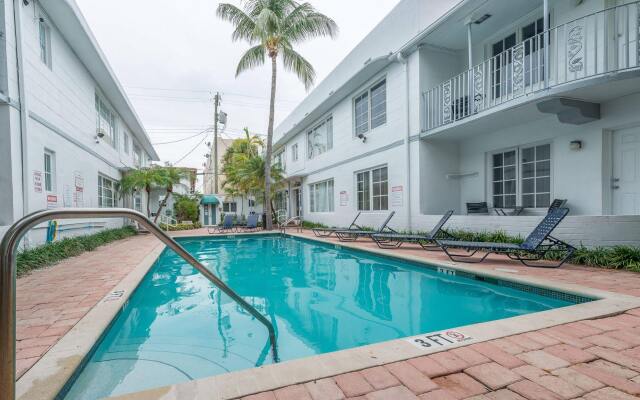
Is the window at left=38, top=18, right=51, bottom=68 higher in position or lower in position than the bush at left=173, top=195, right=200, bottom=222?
higher

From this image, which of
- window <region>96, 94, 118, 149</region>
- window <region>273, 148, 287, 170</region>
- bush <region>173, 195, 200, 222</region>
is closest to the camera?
window <region>96, 94, 118, 149</region>

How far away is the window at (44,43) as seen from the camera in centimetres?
785

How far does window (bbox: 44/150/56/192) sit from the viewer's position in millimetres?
8098

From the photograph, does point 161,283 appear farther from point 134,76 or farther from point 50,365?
point 134,76

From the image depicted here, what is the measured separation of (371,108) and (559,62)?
20.1 ft

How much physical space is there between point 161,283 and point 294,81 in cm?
1173

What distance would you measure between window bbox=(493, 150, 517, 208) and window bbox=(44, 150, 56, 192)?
12069mm

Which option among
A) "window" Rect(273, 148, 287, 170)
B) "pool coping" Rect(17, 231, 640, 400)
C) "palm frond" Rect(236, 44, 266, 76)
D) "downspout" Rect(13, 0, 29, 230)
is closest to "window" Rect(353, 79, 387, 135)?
"palm frond" Rect(236, 44, 266, 76)

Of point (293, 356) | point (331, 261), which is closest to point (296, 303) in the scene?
point (293, 356)

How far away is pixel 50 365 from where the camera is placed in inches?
85.7

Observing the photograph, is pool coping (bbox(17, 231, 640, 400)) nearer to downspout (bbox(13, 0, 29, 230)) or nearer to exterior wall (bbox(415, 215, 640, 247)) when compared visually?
exterior wall (bbox(415, 215, 640, 247))

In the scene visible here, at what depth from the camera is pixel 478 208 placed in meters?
8.84

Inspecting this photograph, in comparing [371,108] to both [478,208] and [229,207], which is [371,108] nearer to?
[478,208]

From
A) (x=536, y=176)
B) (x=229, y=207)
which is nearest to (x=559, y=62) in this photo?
(x=536, y=176)
